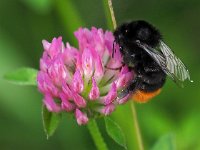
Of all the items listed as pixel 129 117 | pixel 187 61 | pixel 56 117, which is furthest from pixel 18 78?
pixel 187 61

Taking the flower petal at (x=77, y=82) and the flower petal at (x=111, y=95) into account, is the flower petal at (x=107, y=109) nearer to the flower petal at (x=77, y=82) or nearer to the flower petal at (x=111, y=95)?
the flower petal at (x=111, y=95)

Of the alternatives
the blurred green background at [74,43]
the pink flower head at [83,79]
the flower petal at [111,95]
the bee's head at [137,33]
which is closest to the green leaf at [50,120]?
the pink flower head at [83,79]

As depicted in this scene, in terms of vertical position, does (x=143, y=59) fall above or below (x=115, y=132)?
above

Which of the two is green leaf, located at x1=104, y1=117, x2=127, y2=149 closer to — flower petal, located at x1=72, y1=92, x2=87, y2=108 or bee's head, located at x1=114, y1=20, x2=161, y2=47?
flower petal, located at x1=72, y1=92, x2=87, y2=108

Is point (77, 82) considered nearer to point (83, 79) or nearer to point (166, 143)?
point (83, 79)

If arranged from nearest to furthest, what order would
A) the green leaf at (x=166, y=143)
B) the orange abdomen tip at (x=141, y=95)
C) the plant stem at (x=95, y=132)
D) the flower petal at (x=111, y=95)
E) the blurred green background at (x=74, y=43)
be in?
the flower petal at (x=111, y=95)
the plant stem at (x=95, y=132)
the orange abdomen tip at (x=141, y=95)
the green leaf at (x=166, y=143)
the blurred green background at (x=74, y=43)

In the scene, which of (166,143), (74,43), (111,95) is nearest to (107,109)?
(111,95)
